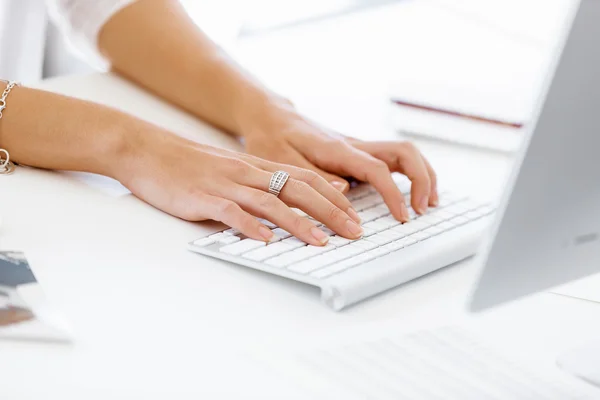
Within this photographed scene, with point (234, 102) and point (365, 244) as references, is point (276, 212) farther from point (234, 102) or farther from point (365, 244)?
point (234, 102)

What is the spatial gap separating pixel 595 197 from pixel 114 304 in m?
0.38

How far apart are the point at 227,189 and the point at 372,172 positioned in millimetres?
179

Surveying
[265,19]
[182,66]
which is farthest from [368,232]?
[265,19]

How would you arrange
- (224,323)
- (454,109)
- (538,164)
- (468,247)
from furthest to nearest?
1. (454,109)
2. (468,247)
3. (224,323)
4. (538,164)

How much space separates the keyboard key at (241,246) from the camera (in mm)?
804

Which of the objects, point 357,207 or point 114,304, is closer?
point 114,304

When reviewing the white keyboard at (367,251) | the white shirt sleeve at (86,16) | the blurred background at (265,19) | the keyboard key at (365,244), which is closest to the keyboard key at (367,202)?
the white keyboard at (367,251)

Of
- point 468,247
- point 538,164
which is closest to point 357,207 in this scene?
point 468,247

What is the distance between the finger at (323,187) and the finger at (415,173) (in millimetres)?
85

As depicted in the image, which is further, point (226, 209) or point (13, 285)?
point (226, 209)

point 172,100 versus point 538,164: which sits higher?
point 538,164

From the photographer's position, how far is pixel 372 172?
0.97 m

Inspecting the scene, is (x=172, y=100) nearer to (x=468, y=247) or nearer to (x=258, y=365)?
(x=468, y=247)

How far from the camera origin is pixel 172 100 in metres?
1.20
